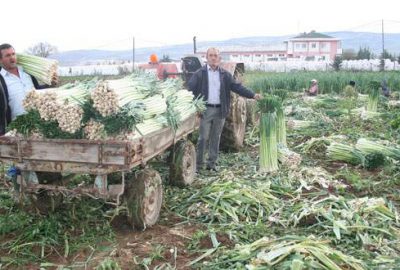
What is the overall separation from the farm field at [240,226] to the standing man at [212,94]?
0.42 m

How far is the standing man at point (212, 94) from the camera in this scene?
7801 millimetres

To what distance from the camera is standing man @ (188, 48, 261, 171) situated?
7.80 meters

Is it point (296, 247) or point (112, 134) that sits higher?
point (112, 134)

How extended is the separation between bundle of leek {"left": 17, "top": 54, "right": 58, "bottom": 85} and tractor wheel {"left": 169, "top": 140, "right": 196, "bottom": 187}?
1879 millimetres

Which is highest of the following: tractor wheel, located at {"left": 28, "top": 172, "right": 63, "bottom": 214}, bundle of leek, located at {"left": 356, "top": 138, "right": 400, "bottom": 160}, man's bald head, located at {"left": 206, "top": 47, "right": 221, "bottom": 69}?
man's bald head, located at {"left": 206, "top": 47, "right": 221, "bottom": 69}

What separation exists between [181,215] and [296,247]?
187 centimetres

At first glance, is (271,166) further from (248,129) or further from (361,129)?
(361,129)

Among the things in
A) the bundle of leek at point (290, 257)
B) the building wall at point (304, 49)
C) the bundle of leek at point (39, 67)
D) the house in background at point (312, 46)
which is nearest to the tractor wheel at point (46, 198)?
the bundle of leek at point (39, 67)

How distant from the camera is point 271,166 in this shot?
7.61 metres

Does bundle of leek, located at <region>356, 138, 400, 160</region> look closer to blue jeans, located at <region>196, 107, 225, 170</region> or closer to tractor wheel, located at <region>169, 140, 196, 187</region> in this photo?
blue jeans, located at <region>196, 107, 225, 170</region>

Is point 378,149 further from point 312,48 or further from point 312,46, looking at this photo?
point 312,48

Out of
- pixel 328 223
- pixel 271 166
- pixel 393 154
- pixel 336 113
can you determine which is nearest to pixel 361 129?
pixel 336 113

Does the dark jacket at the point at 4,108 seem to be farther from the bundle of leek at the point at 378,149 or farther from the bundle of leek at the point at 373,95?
the bundle of leek at the point at 373,95

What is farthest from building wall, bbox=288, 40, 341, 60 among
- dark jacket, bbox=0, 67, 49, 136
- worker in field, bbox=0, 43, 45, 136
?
dark jacket, bbox=0, 67, 49, 136
